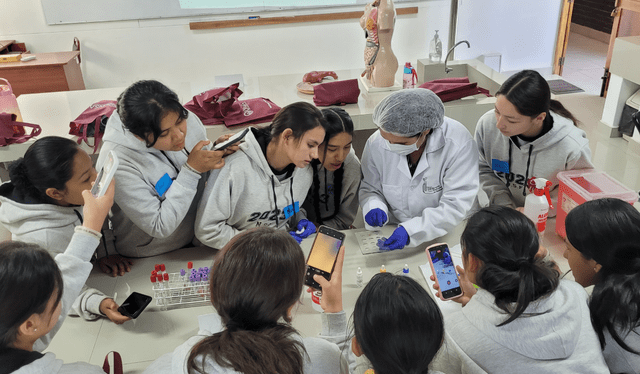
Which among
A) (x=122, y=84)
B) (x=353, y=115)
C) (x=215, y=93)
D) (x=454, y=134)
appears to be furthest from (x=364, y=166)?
(x=122, y=84)

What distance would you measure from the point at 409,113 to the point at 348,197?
1.92ft

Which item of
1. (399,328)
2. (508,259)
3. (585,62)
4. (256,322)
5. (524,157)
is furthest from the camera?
(585,62)

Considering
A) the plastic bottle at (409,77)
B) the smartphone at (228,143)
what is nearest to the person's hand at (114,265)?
the smartphone at (228,143)

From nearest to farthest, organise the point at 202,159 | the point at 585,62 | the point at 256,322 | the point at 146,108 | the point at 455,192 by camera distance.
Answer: the point at 256,322, the point at 146,108, the point at 202,159, the point at 455,192, the point at 585,62

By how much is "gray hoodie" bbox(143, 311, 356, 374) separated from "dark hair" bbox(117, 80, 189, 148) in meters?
0.75

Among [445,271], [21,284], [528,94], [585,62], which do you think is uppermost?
[528,94]

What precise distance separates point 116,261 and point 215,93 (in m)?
1.24

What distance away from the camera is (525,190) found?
7.54 feet

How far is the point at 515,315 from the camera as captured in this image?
1203 millimetres

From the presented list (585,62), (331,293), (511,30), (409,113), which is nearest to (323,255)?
(331,293)

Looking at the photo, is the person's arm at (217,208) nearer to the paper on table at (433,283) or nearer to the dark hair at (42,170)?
the dark hair at (42,170)

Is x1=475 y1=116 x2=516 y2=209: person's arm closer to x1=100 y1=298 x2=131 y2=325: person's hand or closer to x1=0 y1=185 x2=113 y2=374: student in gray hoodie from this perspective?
x1=100 y1=298 x2=131 y2=325: person's hand

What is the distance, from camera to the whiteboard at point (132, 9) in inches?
197

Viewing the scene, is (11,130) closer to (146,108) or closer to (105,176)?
(146,108)
